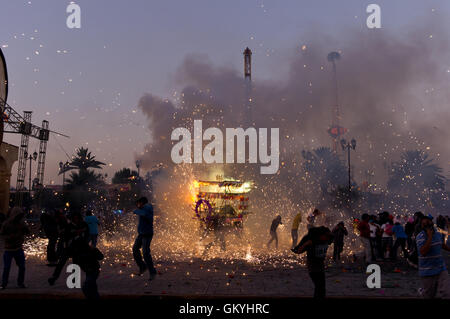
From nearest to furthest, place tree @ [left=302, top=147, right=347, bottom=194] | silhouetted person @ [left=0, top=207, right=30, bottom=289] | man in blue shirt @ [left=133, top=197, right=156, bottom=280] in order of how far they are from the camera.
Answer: silhouetted person @ [left=0, top=207, right=30, bottom=289], man in blue shirt @ [left=133, top=197, right=156, bottom=280], tree @ [left=302, top=147, right=347, bottom=194]

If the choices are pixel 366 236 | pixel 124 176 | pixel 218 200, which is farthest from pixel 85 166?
pixel 366 236

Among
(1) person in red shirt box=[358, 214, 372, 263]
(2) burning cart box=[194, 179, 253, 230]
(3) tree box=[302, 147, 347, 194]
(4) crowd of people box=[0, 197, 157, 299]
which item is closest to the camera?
(4) crowd of people box=[0, 197, 157, 299]

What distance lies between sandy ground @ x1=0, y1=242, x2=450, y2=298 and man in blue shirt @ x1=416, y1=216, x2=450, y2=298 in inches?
56.4

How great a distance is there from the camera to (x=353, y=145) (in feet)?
94.4

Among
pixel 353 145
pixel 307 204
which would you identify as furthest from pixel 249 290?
pixel 307 204

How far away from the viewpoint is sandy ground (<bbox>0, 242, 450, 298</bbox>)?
21.2 ft

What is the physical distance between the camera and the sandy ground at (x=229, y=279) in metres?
6.45

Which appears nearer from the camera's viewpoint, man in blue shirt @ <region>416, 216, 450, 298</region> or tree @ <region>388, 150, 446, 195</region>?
man in blue shirt @ <region>416, 216, 450, 298</region>

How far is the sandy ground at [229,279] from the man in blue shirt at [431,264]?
143 cm

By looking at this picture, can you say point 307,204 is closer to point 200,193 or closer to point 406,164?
point 406,164

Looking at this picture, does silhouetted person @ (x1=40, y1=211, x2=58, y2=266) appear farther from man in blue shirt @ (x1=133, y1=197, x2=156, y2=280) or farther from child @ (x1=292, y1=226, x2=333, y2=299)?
child @ (x1=292, y1=226, x2=333, y2=299)

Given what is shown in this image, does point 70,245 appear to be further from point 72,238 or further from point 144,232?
point 144,232

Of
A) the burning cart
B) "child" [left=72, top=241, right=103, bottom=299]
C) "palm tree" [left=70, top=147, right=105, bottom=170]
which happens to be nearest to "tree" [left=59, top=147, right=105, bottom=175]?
"palm tree" [left=70, top=147, right=105, bottom=170]

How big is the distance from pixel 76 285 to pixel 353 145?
2599 cm
